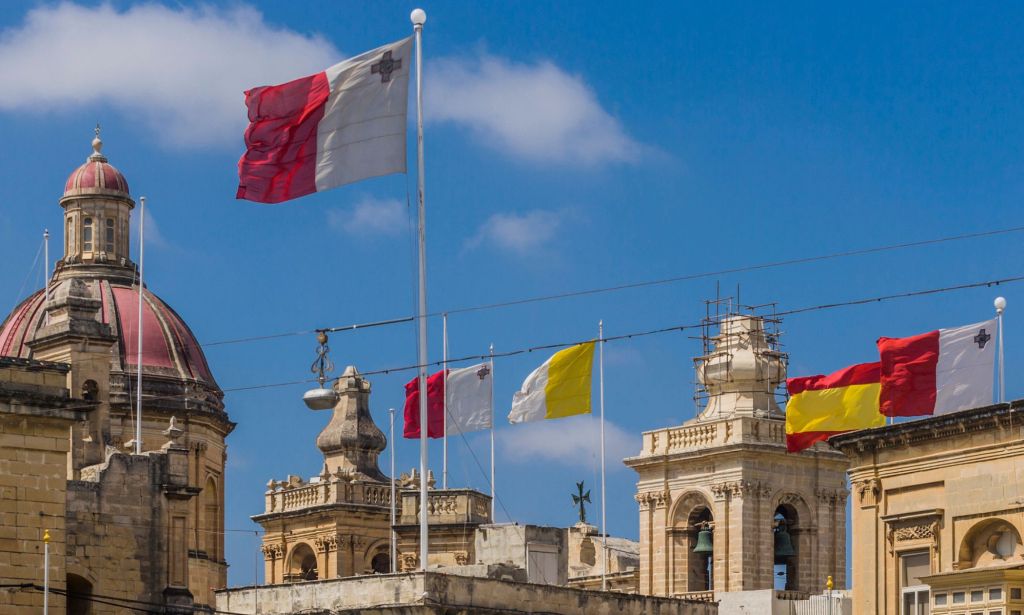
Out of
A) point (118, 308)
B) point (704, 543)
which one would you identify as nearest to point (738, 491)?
point (704, 543)

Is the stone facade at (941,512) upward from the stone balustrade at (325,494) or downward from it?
downward

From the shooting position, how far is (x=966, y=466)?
166 feet

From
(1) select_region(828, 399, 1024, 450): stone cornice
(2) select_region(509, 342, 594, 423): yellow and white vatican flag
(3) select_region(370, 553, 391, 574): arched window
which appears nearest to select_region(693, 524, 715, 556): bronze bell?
(2) select_region(509, 342, 594, 423): yellow and white vatican flag

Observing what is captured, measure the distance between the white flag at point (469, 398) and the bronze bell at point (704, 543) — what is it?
25.9 ft

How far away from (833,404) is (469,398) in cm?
1167

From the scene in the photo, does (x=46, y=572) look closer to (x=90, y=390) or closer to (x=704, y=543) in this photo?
(x=90, y=390)

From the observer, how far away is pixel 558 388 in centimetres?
6100

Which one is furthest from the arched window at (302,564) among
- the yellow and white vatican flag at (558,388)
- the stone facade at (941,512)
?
the stone facade at (941,512)

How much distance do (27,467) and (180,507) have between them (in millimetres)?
5900

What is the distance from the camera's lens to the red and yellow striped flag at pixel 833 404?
56406mm

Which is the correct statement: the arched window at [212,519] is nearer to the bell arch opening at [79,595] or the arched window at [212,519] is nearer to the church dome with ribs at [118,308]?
the church dome with ribs at [118,308]

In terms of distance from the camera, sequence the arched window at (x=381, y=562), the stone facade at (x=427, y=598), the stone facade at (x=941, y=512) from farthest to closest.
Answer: the arched window at (x=381, y=562), the stone facade at (x=427, y=598), the stone facade at (x=941, y=512)

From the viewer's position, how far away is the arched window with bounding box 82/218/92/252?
2972 inches

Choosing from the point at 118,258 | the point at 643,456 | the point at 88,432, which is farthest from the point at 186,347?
the point at 88,432
